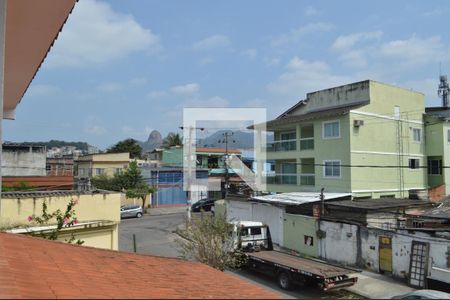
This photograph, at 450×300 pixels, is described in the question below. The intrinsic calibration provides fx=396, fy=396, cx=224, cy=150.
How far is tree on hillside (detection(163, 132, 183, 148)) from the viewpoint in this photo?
233 ft

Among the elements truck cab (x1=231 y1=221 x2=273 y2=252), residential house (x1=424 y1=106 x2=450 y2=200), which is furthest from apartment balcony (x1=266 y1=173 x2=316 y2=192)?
truck cab (x1=231 y1=221 x2=273 y2=252)

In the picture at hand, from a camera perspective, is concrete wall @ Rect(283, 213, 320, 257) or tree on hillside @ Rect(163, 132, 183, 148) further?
tree on hillside @ Rect(163, 132, 183, 148)

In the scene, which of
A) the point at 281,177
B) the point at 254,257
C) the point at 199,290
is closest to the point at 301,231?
the point at 254,257

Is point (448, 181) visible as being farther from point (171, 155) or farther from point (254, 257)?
point (171, 155)

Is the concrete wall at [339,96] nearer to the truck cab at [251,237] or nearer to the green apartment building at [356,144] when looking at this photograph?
the green apartment building at [356,144]

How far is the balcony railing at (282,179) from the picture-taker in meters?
31.2

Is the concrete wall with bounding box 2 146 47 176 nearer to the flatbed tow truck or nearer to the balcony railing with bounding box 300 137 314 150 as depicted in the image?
the flatbed tow truck

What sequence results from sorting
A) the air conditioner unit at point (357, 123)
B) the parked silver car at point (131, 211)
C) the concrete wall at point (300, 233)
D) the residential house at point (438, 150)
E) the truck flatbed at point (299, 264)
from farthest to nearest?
1. the parked silver car at point (131, 211)
2. the residential house at point (438, 150)
3. the air conditioner unit at point (357, 123)
4. the concrete wall at point (300, 233)
5. the truck flatbed at point (299, 264)

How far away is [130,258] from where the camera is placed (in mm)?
5355

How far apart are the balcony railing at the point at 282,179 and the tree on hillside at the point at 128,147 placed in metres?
44.6

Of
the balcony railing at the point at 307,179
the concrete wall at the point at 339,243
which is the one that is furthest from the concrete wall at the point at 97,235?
the balcony railing at the point at 307,179

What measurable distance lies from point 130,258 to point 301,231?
17742 millimetres

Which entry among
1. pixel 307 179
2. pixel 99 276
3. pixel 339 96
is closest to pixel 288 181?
pixel 307 179

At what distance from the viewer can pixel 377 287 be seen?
1541 centimetres
